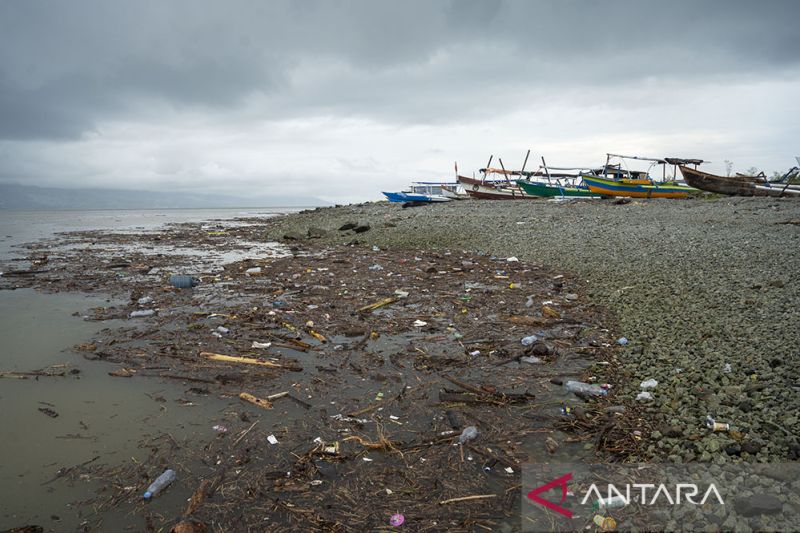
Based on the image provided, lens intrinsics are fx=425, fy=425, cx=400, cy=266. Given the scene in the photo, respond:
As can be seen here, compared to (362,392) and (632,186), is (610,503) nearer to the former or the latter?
(362,392)

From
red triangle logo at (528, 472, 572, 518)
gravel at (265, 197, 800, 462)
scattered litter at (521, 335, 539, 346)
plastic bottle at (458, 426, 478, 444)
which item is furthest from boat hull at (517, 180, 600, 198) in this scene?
red triangle logo at (528, 472, 572, 518)

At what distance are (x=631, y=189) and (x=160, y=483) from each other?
36147 mm

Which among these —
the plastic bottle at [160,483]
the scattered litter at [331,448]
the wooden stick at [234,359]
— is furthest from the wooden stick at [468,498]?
the wooden stick at [234,359]

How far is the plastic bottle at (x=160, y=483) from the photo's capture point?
10.5ft

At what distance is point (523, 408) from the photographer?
14.9 feet

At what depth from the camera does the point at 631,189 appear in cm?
3266

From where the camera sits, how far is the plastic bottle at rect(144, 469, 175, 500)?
321 cm

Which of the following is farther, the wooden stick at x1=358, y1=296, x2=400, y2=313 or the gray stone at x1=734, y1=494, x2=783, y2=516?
the wooden stick at x1=358, y1=296, x2=400, y2=313

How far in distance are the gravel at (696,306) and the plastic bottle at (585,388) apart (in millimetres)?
176

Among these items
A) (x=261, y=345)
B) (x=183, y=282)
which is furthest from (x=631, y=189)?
(x=261, y=345)

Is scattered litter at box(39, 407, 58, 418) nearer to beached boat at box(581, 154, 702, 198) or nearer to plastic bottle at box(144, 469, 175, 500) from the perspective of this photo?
plastic bottle at box(144, 469, 175, 500)

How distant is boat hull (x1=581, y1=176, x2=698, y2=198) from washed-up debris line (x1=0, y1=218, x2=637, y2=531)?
26.4 meters

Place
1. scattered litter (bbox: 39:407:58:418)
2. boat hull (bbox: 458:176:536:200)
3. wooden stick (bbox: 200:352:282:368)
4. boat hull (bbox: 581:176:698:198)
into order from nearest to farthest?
1. scattered litter (bbox: 39:407:58:418)
2. wooden stick (bbox: 200:352:282:368)
3. boat hull (bbox: 581:176:698:198)
4. boat hull (bbox: 458:176:536:200)

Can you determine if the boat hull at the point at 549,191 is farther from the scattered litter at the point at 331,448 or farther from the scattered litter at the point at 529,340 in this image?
the scattered litter at the point at 331,448
